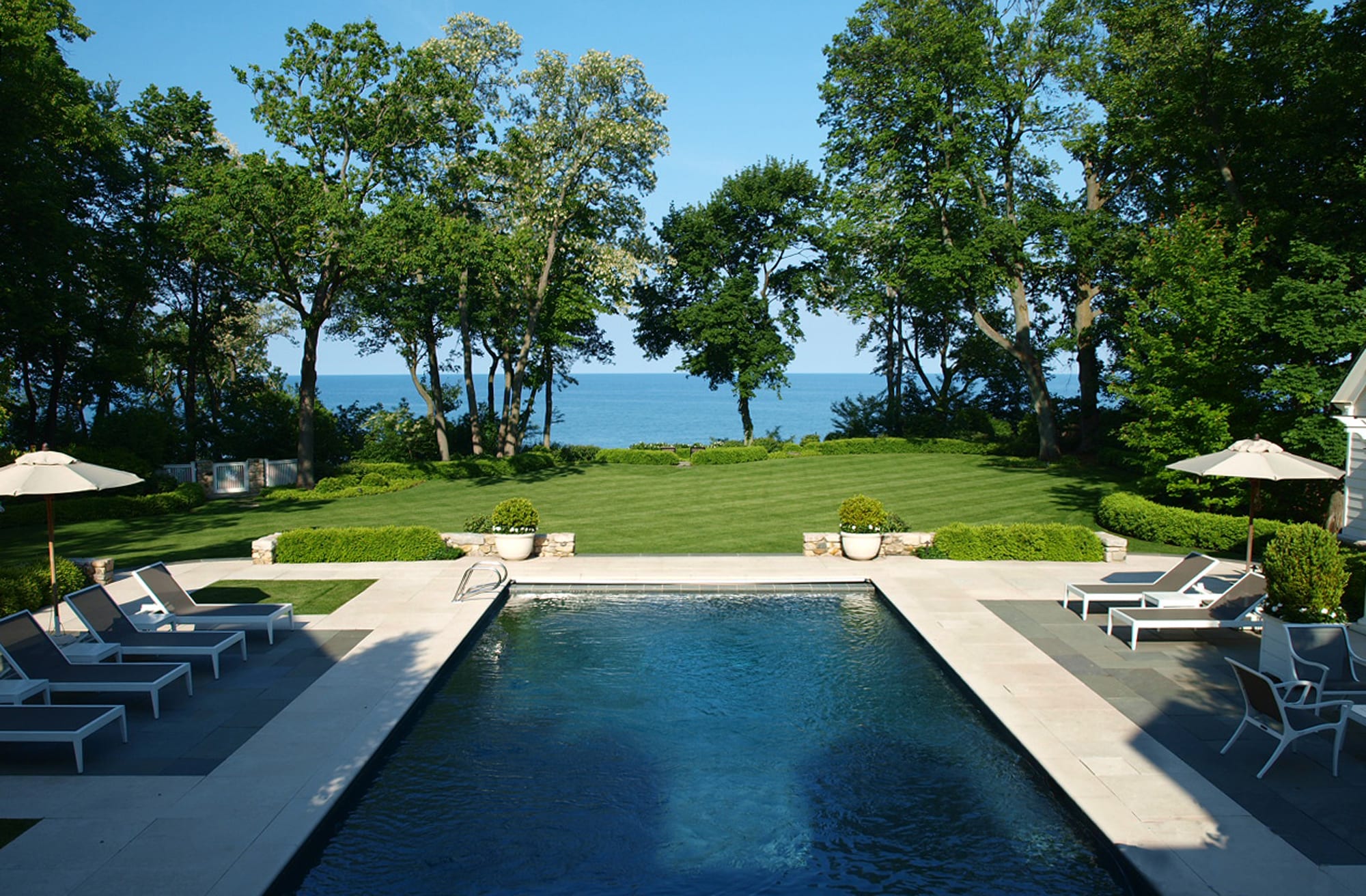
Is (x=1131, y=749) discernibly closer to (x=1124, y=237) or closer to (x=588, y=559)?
(x=588, y=559)

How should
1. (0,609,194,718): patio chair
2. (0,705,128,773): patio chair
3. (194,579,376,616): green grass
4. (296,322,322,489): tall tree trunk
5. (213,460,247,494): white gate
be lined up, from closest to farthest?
(0,705,128,773): patio chair, (0,609,194,718): patio chair, (194,579,376,616): green grass, (213,460,247,494): white gate, (296,322,322,489): tall tree trunk

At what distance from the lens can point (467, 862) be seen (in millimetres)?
6566

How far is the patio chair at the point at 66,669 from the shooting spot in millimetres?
8586

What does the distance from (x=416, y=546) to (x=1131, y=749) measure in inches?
496

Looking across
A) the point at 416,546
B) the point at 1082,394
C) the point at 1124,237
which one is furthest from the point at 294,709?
the point at 1082,394

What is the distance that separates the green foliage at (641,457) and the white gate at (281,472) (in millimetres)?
11520

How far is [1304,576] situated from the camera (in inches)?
384

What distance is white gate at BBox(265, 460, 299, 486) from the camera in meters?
29.1

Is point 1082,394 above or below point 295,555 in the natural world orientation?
above

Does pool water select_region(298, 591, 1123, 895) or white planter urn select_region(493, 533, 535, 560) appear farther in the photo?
white planter urn select_region(493, 533, 535, 560)

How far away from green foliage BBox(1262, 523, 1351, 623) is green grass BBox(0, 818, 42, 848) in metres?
11.6

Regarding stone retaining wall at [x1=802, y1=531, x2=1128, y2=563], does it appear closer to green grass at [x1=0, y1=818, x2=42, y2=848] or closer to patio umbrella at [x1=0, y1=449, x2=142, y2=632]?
patio umbrella at [x1=0, y1=449, x2=142, y2=632]

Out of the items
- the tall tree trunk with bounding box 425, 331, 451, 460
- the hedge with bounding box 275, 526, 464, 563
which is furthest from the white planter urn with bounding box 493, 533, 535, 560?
the tall tree trunk with bounding box 425, 331, 451, 460

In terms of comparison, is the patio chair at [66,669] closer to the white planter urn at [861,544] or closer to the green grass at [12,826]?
the green grass at [12,826]
